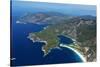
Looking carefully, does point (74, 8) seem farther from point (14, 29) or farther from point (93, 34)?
point (14, 29)

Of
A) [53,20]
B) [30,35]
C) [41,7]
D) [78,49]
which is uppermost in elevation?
[41,7]

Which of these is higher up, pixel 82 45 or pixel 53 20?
pixel 53 20
